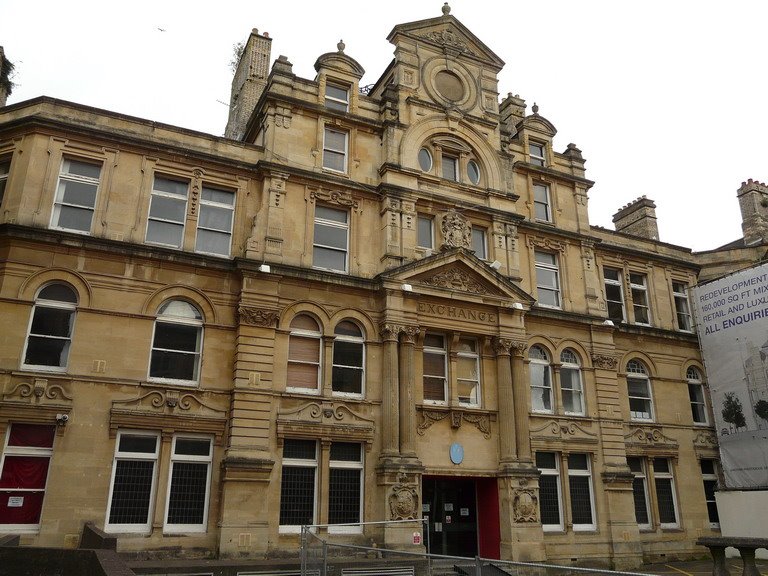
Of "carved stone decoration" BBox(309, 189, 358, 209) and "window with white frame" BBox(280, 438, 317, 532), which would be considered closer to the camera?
"window with white frame" BBox(280, 438, 317, 532)

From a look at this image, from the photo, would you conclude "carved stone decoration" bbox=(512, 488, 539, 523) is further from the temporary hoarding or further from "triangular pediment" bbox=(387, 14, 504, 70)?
"triangular pediment" bbox=(387, 14, 504, 70)

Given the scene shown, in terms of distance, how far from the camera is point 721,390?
25406mm

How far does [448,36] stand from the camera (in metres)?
25.2

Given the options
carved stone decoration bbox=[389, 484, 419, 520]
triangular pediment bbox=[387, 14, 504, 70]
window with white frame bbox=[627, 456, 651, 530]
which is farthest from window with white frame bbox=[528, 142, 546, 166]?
carved stone decoration bbox=[389, 484, 419, 520]

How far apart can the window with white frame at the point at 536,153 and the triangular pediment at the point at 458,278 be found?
21.2ft

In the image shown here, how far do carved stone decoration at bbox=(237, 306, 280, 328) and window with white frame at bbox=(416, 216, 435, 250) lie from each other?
6.22 metres

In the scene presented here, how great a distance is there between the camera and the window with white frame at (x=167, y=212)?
1892 centimetres

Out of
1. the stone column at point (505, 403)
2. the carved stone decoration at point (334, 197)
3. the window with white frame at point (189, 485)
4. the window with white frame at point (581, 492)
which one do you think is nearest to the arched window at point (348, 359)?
the carved stone decoration at point (334, 197)

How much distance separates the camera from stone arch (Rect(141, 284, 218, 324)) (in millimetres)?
17859

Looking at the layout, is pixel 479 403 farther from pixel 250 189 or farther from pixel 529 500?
pixel 250 189

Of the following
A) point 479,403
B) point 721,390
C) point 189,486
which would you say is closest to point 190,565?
point 189,486

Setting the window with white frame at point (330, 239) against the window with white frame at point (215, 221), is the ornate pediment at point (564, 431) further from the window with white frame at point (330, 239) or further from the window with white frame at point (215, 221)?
the window with white frame at point (215, 221)

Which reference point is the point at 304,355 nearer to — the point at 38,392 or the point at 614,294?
the point at 38,392

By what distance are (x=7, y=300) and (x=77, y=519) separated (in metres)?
5.86
